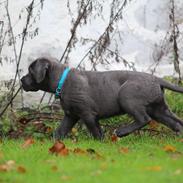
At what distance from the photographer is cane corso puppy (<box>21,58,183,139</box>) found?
893 cm

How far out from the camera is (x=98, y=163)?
6.75 m

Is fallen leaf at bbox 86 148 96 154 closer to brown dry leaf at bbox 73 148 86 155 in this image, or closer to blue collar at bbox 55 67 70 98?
brown dry leaf at bbox 73 148 86 155

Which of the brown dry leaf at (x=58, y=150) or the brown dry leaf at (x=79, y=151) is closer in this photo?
the brown dry leaf at (x=58, y=150)

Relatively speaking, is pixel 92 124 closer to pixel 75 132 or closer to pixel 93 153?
pixel 75 132

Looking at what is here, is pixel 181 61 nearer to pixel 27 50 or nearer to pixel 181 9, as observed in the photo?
pixel 181 9

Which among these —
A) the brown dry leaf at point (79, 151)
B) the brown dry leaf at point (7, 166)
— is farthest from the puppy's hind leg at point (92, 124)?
the brown dry leaf at point (7, 166)

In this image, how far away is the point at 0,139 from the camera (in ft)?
31.0

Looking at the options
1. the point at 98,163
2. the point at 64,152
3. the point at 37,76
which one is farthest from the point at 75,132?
the point at 98,163

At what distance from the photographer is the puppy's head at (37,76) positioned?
30.2 feet

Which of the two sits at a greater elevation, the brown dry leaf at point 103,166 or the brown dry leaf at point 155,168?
the brown dry leaf at point 155,168

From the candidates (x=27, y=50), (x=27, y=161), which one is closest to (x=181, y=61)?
(x=27, y=50)

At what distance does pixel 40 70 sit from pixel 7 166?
2.89 metres

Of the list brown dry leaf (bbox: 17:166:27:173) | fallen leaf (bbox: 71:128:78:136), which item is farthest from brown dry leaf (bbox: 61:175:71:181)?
fallen leaf (bbox: 71:128:78:136)

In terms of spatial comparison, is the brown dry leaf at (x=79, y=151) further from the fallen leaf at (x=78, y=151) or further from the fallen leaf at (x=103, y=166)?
the fallen leaf at (x=103, y=166)
